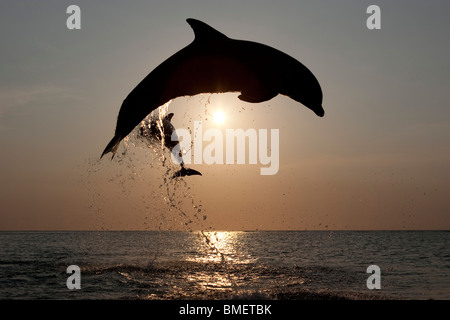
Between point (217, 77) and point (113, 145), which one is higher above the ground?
point (217, 77)

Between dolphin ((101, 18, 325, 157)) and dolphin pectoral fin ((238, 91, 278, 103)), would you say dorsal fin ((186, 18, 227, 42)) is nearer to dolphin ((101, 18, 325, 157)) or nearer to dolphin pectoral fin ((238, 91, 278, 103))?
dolphin ((101, 18, 325, 157))

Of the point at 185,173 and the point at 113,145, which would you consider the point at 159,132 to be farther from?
the point at 113,145

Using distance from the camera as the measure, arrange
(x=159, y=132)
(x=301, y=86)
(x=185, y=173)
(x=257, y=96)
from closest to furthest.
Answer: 1. (x=257, y=96)
2. (x=301, y=86)
3. (x=185, y=173)
4. (x=159, y=132)

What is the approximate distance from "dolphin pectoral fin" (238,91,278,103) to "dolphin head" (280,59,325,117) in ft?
0.76

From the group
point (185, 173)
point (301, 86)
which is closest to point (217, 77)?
point (301, 86)

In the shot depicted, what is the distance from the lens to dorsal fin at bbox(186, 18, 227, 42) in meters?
9.12

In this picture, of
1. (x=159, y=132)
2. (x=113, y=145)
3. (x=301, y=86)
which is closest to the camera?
(x=113, y=145)

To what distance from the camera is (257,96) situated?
884cm

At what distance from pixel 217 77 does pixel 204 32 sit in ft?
3.48

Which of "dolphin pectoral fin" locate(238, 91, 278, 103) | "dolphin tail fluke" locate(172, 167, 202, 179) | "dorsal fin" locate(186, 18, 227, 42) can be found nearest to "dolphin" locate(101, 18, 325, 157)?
"dolphin pectoral fin" locate(238, 91, 278, 103)

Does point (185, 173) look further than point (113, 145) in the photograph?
Yes

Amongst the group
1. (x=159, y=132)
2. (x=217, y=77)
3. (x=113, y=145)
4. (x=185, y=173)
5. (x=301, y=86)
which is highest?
(x=159, y=132)

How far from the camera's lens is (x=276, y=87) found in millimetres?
8875
